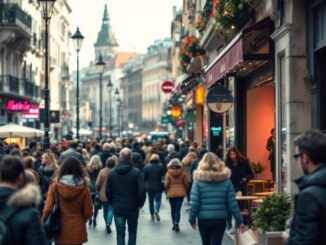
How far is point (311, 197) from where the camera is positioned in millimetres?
6012

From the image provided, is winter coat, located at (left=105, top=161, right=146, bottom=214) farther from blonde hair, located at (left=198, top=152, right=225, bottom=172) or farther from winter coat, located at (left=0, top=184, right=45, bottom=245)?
winter coat, located at (left=0, top=184, right=45, bottom=245)

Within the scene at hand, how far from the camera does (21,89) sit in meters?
49.6

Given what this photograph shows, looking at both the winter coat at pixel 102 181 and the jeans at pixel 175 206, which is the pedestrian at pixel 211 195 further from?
the jeans at pixel 175 206

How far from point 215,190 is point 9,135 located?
61.9 feet

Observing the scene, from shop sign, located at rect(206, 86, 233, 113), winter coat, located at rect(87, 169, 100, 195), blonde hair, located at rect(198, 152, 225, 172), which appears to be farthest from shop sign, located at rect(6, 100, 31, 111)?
blonde hair, located at rect(198, 152, 225, 172)

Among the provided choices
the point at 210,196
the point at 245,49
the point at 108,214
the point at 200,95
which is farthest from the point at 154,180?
the point at 200,95

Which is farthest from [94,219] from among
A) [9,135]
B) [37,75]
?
[37,75]

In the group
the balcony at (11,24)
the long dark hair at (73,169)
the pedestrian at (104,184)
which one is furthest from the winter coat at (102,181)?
the balcony at (11,24)

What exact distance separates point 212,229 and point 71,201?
6.36 feet

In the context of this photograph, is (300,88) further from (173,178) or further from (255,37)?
(173,178)

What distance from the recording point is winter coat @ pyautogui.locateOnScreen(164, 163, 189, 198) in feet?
59.3

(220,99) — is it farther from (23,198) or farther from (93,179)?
(23,198)

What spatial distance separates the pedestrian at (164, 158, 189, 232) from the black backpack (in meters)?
11.6

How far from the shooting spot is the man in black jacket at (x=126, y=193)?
1327cm
